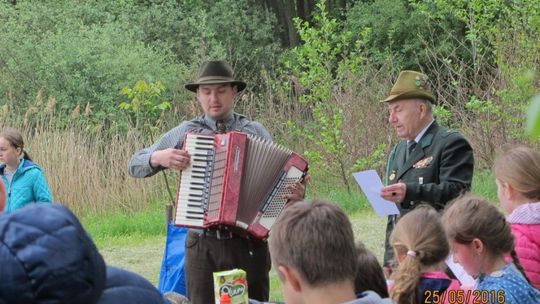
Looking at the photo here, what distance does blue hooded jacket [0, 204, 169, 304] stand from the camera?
2.12 meters

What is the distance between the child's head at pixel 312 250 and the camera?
2902 millimetres

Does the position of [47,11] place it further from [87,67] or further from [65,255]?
[65,255]

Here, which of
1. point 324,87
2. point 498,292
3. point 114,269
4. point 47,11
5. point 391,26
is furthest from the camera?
point 391,26

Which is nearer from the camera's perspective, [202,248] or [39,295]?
[39,295]

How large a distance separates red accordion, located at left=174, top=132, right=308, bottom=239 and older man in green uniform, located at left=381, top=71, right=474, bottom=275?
0.67 m

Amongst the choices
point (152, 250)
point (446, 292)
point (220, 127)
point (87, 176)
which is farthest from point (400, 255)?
point (87, 176)

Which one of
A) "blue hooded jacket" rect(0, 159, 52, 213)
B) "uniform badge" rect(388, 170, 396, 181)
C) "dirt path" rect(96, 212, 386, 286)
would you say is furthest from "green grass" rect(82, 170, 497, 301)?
"uniform badge" rect(388, 170, 396, 181)

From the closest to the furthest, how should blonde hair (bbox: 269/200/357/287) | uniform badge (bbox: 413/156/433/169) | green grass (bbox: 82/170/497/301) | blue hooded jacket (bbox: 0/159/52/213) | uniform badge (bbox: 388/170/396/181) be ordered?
blonde hair (bbox: 269/200/357/287)
uniform badge (bbox: 413/156/433/169)
uniform badge (bbox: 388/170/396/181)
blue hooded jacket (bbox: 0/159/52/213)
green grass (bbox: 82/170/497/301)

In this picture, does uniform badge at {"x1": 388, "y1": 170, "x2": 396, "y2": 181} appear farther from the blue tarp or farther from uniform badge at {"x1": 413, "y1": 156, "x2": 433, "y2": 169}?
the blue tarp

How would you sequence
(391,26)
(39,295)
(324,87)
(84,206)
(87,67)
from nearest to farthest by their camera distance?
1. (39,295)
2. (84,206)
3. (324,87)
4. (87,67)
5. (391,26)

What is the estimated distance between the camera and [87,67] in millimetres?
17812

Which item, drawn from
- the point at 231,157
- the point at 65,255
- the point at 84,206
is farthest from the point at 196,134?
the point at 84,206

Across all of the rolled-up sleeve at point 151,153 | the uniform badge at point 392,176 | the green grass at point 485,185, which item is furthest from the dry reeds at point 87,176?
the uniform badge at point 392,176

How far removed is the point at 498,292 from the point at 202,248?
2415mm
